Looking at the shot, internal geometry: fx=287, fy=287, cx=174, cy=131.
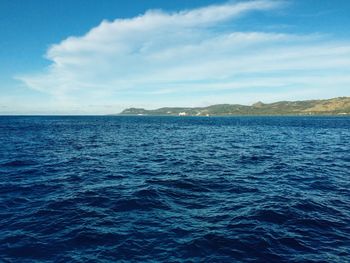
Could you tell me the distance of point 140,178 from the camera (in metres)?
29.4

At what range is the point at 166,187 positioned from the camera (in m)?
25.7

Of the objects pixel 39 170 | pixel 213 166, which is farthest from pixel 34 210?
pixel 213 166

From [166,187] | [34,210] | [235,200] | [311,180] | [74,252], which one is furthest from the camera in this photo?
[311,180]

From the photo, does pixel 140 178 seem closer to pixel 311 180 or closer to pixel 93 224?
pixel 93 224

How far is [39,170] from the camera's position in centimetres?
3300

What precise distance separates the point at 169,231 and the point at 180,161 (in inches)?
942

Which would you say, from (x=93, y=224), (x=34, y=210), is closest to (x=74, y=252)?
(x=93, y=224)

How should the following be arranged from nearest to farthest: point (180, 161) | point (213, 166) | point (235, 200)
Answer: point (235, 200), point (213, 166), point (180, 161)

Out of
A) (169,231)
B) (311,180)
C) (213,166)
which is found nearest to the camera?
(169,231)

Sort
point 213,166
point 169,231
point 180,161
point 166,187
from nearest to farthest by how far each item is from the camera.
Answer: point 169,231 < point 166,187 < point 213,166 < point 180,161

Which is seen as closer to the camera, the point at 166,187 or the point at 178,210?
the point at 178,210

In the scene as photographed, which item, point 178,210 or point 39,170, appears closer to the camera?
point 178,210

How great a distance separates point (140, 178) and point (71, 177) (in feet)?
23.5

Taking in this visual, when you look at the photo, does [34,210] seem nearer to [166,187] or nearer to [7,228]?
[7,228]
